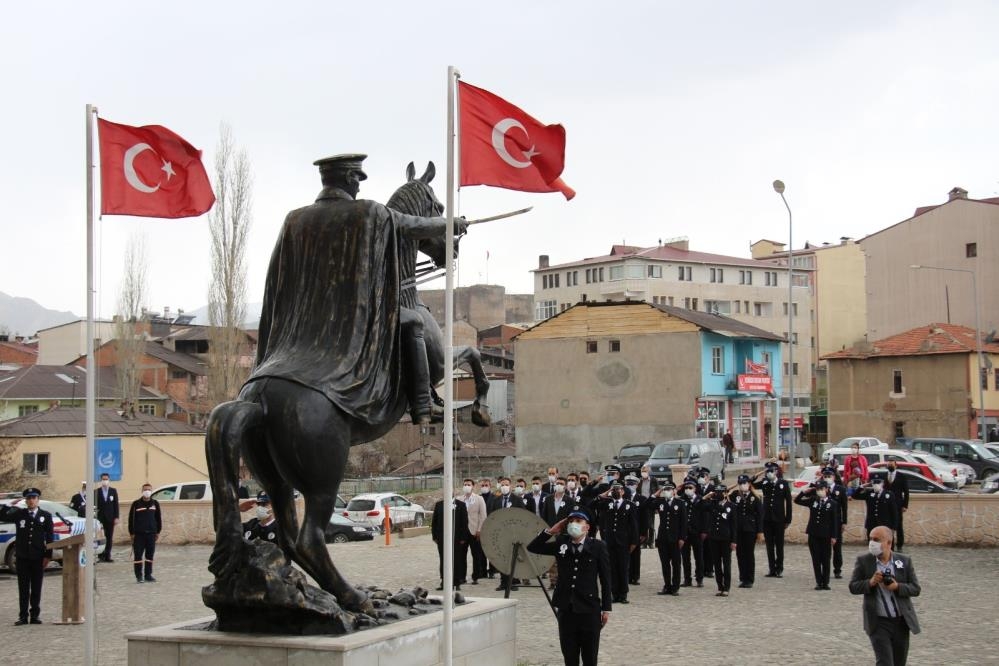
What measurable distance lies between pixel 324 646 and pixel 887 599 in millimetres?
5092

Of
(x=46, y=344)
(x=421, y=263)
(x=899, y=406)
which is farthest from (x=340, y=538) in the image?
(x=46, y=344)

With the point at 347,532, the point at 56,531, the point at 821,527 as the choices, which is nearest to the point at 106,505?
the point at 56,531

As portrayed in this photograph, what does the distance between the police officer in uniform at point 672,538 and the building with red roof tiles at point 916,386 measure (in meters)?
40.0

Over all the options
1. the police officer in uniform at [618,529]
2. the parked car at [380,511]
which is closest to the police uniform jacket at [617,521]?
the police officer in uniform at [618,529]

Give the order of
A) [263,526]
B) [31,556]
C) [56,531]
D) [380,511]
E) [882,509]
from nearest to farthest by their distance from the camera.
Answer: [263,526]
[31,556]
[882,509]
[56,531]
[380,511]

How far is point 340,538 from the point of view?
32594mm

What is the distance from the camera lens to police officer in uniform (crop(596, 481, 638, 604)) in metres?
19.3

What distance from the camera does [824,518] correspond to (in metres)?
19.9

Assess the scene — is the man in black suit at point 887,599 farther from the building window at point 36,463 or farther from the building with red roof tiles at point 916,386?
the building with red roof tiles at point 916,386

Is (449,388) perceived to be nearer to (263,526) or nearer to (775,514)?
(263,526)

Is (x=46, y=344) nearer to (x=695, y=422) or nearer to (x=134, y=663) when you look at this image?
(x=695, y=422)

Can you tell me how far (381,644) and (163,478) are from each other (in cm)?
3274

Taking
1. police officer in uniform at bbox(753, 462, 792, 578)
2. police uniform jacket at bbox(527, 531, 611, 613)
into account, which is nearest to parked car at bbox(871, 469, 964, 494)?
police officer in uniform at bbox(753, 462, 792, 578)

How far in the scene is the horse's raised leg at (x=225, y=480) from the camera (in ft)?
25.1
